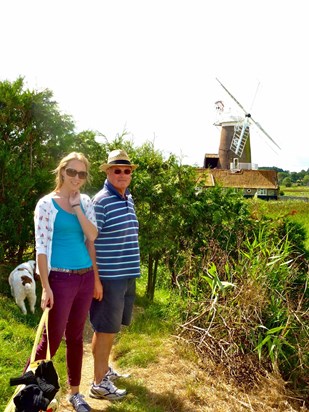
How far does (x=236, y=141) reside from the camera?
44.3 meters

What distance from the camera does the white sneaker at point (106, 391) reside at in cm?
351

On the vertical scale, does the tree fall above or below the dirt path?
above

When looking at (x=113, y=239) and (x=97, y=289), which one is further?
(x=113, y=239)

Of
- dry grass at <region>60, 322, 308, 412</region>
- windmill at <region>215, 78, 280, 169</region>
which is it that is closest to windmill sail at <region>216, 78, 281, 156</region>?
windmill at <region>215, 78, 280, 169</region>

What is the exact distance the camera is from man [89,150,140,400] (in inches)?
132

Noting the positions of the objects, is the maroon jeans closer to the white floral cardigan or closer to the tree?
the white floral cardigan

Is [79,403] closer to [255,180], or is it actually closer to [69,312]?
[69,312]

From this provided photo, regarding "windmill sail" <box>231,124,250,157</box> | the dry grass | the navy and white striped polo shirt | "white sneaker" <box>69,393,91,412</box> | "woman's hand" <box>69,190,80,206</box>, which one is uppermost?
"windmill sail" <box>231,124,250,157</box>

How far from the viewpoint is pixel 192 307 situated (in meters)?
4.81

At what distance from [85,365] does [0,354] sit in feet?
2.89

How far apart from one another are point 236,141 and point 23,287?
135 feet

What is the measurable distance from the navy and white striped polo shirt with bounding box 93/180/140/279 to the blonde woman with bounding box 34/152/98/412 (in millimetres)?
240

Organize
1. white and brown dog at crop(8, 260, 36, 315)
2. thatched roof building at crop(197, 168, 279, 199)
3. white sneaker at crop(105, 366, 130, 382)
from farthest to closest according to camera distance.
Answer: thatched roof building at crop(197, 168, 279, 199) < white and brown dog at crop(8, 260, 36, 315) < white sneaker at crop(105, 366, 130, 382)

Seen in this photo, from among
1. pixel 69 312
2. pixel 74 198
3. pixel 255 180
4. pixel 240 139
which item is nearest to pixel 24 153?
pixel 74 198
